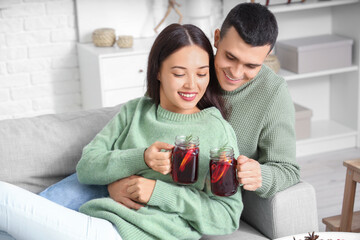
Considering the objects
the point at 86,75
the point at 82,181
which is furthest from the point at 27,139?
the point at 86,75

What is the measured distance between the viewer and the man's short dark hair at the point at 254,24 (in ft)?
6.20

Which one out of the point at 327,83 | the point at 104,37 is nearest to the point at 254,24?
the point at 104,37

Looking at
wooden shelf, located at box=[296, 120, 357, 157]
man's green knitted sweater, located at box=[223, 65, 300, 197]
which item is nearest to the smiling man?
man's green knitted sweater, located at box=[223, 65, 300, 197]

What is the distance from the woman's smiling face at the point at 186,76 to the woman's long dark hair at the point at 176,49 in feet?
Result: 0.07

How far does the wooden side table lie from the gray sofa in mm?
569

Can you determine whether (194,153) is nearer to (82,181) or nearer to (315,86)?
(82,181)

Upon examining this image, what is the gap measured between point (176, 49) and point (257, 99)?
368 millimetres

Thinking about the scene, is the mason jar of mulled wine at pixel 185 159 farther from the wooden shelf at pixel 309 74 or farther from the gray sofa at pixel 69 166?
the wooden shelf at pixel 309 74

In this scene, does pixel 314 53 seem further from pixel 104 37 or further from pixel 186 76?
pixel 186 76

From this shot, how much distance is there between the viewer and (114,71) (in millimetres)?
3445

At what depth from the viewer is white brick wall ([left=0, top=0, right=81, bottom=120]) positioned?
11.7ft

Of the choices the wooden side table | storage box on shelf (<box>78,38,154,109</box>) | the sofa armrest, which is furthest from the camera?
storage box on shelf (<box>78,38,154,109</box>)

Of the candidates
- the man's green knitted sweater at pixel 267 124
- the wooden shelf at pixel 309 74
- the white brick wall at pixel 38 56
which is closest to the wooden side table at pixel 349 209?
the man's green knitted sweater at pixel 267 124

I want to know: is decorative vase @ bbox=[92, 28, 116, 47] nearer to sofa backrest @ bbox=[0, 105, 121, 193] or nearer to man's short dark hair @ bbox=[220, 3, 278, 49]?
sofa backrest @ bbox=[0, 105, 121, 193]
